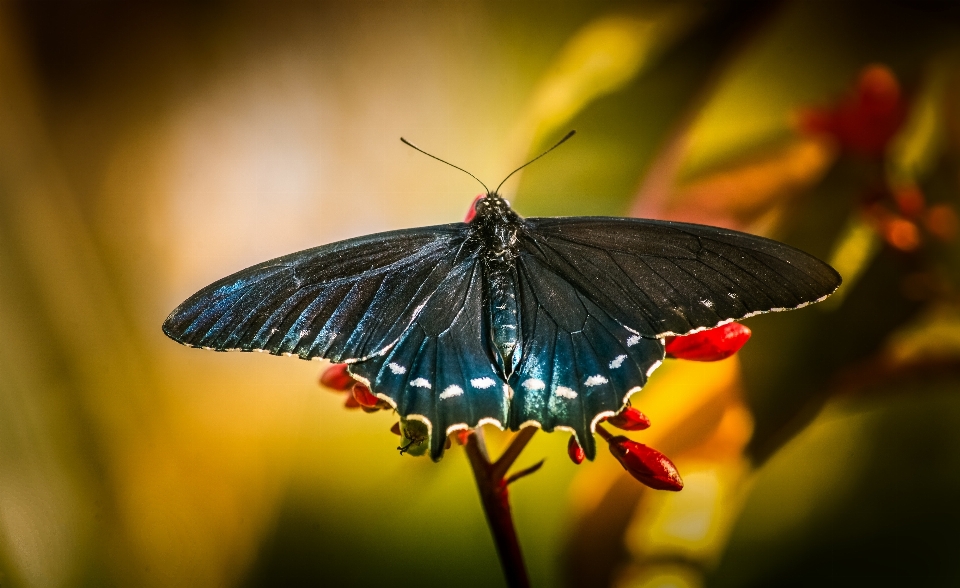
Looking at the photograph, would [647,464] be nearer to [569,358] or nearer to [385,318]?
[569,358]

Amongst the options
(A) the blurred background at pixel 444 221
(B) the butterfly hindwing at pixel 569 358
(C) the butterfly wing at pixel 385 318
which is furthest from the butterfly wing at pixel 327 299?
(A) the blurred background at pixel 444 221

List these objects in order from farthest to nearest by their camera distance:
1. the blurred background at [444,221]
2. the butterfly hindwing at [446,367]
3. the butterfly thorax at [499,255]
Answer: the blurred background at [444,221] < the butterfly thorax at [499,255] < the butterfly hindwing at [446,367]

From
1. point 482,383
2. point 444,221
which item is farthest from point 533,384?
point 444,221

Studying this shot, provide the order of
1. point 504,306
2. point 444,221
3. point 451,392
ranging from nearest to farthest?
point 451,392 < point 504,306 < point 444,221

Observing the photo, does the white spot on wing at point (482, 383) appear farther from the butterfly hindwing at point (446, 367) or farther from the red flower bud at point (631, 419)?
the red flower bud at point (631, 419)

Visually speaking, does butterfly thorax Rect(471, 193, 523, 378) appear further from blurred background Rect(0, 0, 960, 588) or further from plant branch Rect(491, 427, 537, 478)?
blurred background Rect(0, 0, 960, 588)

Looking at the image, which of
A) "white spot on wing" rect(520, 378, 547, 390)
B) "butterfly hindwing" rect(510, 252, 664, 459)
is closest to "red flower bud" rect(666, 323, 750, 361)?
"butterfly hindwing" rect(510, 252, 664, 459)

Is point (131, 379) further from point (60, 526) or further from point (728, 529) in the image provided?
point (728, 529)
